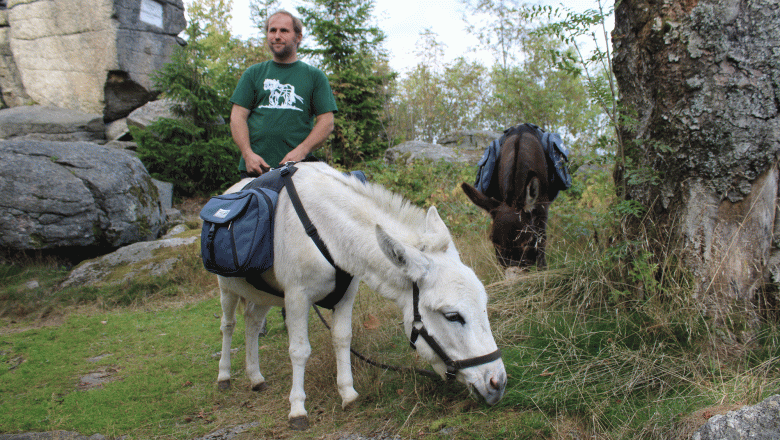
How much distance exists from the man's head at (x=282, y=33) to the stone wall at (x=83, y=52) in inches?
468

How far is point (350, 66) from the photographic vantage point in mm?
11859

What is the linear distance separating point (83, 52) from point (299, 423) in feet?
50.3

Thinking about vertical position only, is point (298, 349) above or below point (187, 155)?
below

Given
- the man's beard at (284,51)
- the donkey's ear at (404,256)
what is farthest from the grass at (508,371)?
the man's beard at (284,51)

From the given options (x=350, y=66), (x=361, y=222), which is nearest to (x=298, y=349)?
(x=361, y=222)

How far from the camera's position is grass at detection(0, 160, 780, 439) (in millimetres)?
2377

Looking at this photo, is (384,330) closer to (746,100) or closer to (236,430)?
(236,430)

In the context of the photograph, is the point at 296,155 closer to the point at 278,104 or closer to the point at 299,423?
the point at 278,104

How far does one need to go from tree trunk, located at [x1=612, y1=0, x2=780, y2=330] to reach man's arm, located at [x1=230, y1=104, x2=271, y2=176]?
2547 millimetres

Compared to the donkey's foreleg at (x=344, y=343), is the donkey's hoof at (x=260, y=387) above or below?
below

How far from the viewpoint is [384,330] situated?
3986mm

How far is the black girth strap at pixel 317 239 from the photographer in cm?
266

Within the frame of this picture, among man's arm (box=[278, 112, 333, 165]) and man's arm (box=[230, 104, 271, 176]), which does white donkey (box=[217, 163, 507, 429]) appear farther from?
man's arm (box=[230, 104, 271, 176])

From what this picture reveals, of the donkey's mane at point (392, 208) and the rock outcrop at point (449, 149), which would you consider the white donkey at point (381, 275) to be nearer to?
the donkey's mane at point (392, 208)
